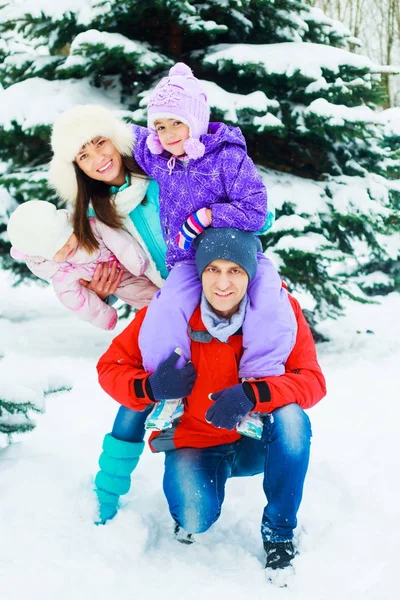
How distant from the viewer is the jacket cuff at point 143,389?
6.95 ft

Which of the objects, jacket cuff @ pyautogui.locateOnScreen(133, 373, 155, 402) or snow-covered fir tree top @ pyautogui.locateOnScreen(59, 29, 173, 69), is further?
snow-covered fir tree top @ pyautogui.locateOnScreen(59, 29, 173, 69)

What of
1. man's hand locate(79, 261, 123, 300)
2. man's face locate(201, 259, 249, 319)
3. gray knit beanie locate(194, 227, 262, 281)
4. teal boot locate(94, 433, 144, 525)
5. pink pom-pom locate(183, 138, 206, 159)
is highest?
pink pom-pom locate(183, 138, 206, 159)

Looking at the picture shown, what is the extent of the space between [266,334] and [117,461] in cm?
81

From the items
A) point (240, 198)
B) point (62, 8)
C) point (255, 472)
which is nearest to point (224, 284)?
point (240, 198)

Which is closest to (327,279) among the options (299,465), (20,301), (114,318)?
(114,318)

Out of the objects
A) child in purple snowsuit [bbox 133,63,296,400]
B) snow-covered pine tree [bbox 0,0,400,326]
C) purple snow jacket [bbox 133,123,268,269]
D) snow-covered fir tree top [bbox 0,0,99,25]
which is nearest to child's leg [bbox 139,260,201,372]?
child in purple snowsuit [bbox 133,63,296,400]

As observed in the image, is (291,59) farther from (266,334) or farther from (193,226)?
(266,334)

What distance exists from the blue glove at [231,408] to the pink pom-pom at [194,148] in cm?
97

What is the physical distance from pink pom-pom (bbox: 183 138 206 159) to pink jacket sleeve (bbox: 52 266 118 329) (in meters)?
0.73

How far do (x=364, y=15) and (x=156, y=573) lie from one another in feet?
57.7

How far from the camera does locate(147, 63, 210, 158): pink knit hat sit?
2.31m

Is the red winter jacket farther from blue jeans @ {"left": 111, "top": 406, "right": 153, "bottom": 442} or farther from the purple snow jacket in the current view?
the purple snow jacket

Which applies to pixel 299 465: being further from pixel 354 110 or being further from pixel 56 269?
pixel 354 110

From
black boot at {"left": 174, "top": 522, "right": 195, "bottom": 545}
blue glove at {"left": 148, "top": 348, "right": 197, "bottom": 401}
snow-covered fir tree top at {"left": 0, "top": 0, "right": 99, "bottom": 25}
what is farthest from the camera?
snow-covered fir tree top at {"left": 0, "top": 0, "right": 99, "bottom": 25}
